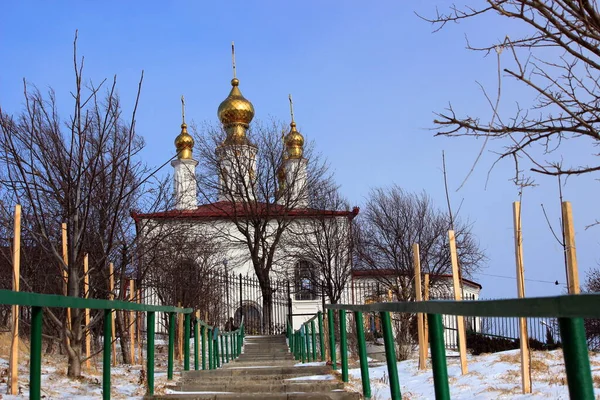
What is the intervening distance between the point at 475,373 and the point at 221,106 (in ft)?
106

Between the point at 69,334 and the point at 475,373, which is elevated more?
the point at 69,334

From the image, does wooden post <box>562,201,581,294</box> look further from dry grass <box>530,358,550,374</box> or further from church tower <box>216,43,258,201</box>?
church tower <box>216,43,258,201</box>

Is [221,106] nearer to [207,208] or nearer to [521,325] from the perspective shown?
[207,208]

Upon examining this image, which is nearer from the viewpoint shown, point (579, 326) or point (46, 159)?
point (579, 326)

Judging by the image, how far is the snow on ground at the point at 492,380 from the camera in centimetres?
802

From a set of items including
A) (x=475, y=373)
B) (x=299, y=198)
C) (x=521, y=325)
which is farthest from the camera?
(x=299, y=198)

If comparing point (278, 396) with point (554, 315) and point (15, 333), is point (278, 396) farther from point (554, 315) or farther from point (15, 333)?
point (554, 315)

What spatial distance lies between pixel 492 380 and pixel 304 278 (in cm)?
2024

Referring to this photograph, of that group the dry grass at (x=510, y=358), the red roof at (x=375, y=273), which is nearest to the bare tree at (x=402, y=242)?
the red roof at (x=375, y=273)

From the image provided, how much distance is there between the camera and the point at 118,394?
726 centimetres

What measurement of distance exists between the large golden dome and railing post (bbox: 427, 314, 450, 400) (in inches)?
1472

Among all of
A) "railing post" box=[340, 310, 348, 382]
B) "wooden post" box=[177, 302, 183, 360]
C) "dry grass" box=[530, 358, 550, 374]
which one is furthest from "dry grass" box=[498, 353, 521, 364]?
"wooden post" box=[177, 302, 183, 360]

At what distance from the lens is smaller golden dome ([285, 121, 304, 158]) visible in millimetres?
38156

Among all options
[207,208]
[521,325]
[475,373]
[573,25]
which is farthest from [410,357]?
[207,208]
